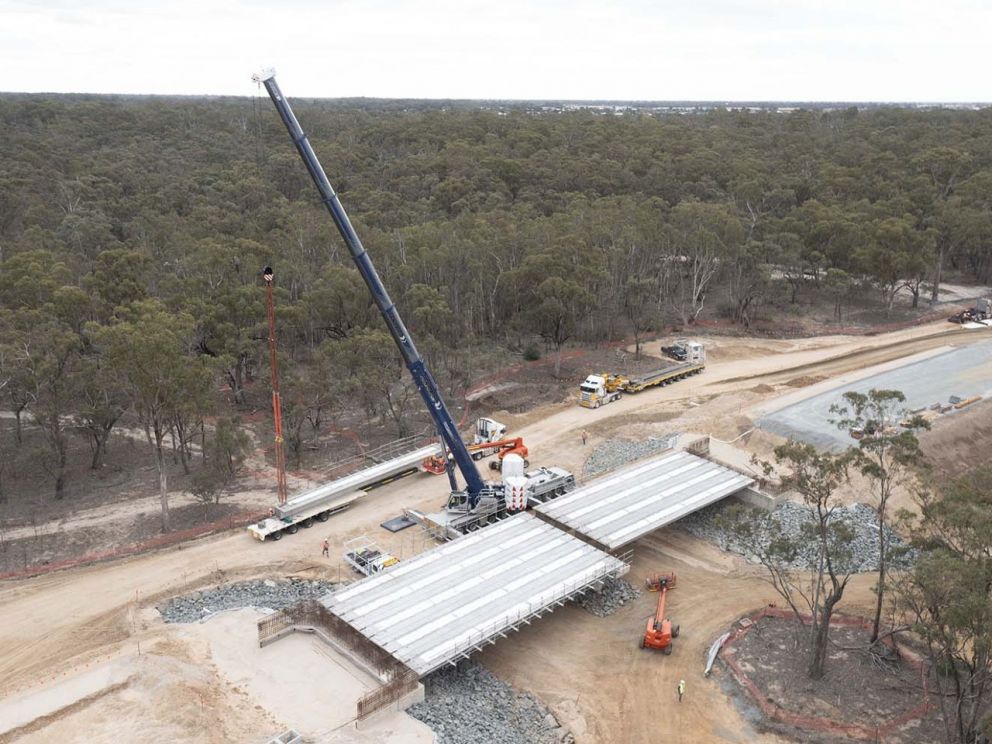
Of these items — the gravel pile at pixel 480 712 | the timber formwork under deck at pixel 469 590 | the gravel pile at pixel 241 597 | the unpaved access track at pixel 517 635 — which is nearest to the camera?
the gravel pile at pixel 480 712

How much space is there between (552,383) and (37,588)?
116 ft

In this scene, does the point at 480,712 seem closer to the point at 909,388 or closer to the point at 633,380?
the point at 633,380

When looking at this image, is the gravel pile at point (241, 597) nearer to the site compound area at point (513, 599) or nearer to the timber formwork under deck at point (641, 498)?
the site compound area at point (513, 599)

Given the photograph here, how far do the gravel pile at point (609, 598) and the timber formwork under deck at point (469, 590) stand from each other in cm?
101

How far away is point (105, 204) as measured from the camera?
9325 cm

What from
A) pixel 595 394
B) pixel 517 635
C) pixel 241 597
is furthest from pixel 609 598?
pixel 595 394

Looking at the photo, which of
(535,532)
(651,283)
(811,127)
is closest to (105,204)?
(651,283)

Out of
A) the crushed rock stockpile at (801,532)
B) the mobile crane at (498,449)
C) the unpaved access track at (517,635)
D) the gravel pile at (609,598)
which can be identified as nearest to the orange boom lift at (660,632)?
the unpaved access track at (517,635)

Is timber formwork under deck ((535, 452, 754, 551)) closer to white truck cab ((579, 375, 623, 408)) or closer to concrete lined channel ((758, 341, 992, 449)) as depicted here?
concrete lined channel ((758, 341, 992, 449))

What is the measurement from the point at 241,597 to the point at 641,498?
18752 millimetres

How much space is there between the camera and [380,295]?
32.1m

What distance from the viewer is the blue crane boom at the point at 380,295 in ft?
95.4

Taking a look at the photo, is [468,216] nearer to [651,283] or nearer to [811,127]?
[651,283]

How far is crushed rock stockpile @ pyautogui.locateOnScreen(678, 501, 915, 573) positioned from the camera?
1369 inches
